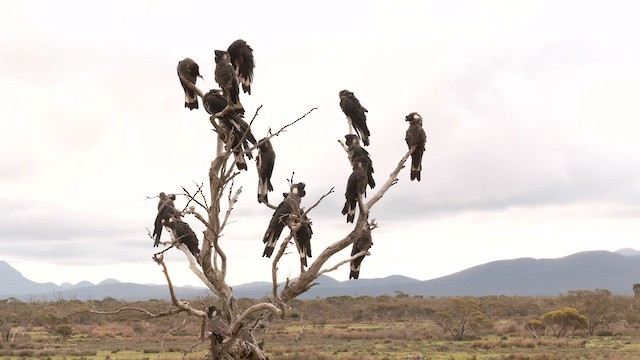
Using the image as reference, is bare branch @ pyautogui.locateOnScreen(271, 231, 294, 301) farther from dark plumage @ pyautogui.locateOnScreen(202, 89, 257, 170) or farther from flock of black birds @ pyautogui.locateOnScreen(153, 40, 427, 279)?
dark plumage @ pyautogui.locateOnScreen(202, 89, 257, 170)

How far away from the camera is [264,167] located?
7.43 meters

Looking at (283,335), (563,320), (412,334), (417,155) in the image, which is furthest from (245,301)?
(417,155)

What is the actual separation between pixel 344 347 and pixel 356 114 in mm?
25705

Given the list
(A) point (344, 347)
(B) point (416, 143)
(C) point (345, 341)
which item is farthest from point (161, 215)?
(C) point (345, 341)

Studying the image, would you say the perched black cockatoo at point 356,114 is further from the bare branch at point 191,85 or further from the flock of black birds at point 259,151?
the bare branch at point 191,85

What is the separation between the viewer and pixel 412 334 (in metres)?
39.0

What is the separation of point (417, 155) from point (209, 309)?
3.60 metres

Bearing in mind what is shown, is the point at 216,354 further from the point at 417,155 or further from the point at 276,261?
the point at 417,155

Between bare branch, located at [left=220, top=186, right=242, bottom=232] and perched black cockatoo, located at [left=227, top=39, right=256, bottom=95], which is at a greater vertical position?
perched black cockatoo, located at [left=227, top=39, right=256, bottom=95]

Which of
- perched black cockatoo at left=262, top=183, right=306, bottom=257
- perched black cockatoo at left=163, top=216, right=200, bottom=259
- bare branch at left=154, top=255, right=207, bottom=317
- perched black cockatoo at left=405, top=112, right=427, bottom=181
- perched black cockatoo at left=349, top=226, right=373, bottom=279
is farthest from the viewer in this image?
perched black cockatoo at left=405, top=112, right=427, bottom=181

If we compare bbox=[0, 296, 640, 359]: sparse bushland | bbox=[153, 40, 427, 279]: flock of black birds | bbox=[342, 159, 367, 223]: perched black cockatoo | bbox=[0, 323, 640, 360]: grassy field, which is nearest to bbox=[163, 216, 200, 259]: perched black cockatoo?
bbox=[153, 40, 427, 279]: flock of black birds

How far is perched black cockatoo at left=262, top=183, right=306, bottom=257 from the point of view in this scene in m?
7.10

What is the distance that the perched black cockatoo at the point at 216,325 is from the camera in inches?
258

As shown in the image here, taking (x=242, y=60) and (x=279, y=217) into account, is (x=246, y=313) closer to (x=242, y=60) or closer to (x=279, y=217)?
(x=279, y=217)
